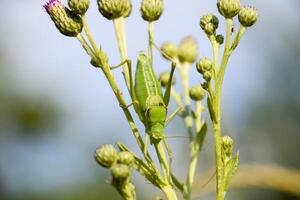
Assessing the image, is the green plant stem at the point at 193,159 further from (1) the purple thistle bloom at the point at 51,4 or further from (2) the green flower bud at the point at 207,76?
(1) the purple thistle bloom at the point at 51,4

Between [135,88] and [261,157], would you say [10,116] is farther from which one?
[135,88]

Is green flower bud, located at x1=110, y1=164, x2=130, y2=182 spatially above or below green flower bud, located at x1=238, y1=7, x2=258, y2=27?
below

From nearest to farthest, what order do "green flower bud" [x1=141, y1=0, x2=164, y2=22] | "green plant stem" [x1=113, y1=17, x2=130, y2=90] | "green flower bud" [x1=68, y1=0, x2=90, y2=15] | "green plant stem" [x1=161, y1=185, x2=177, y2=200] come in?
"green plant stem" [x1=161, y1=185, x2=177, y2=200], "green plant stem" [x1=113, y1=17, x2=130, y2=90], "green flower bud" [x1=68, y1=0, x2=90, y2=15], "green flower bud" [x1=141, y1=0, x2=164, y2=22]

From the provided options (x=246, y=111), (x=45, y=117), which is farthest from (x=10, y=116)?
(x=246, y=111)

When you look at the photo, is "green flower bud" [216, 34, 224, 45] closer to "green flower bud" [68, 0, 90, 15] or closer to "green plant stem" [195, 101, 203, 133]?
"green plant stem" [195, 101, 203, 133]

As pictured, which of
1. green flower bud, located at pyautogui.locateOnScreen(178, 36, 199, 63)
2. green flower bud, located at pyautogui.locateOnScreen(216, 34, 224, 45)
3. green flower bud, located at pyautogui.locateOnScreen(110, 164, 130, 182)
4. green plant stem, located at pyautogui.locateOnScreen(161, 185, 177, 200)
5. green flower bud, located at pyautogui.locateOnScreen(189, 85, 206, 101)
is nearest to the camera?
green flower bud, located at pyautogui.locateOnScreen(110, 164, 130, 182)

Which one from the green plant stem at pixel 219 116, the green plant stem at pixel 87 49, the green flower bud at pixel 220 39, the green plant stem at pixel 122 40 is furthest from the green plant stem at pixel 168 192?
the green flower bud at pixel 220 39

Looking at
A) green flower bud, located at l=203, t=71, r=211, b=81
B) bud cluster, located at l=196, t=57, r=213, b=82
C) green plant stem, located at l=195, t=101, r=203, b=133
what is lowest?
green plant stem, located at l=195, t=101, r=203, b=133

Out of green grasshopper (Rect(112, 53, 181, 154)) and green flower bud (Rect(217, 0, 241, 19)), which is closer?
green grasshopper (Rect(112, 53, 181, 154))

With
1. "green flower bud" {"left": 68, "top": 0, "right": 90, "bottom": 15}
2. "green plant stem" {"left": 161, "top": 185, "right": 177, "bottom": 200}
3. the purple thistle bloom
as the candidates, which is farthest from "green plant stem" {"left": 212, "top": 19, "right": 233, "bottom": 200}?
the purple thistle bloom
